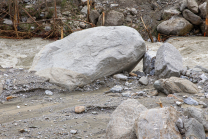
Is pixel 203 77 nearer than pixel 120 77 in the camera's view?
Yes

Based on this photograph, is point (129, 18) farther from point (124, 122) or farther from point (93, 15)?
point (124, 122)

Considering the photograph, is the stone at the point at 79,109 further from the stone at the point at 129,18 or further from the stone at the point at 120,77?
the stone at the point at 129,18

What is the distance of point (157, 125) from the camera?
1659 mm

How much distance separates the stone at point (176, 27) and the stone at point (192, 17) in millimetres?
197

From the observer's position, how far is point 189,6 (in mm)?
9359

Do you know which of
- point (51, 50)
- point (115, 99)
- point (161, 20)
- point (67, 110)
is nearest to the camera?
point (67, 110)

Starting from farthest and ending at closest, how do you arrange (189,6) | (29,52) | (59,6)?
1. (59,6)
2. (189,6)
3. (29,52)

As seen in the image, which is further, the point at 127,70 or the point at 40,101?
the point at 127,70

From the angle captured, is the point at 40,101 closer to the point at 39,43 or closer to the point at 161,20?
the point at 39,43

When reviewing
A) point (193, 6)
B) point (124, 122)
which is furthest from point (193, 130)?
point (193, 6)

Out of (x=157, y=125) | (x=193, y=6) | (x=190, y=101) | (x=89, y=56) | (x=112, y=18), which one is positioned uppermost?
(x=193, y=6)

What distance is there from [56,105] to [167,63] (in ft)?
7.63

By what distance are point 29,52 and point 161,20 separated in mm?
6139

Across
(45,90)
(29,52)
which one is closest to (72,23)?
(29,52)
